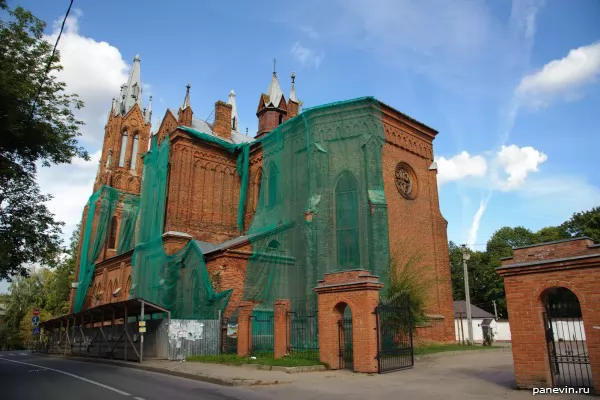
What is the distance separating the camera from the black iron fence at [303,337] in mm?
14789

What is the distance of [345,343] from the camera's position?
13.5 m

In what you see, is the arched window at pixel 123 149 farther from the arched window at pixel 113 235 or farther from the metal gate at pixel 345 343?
the metal gate at pixel 345 343

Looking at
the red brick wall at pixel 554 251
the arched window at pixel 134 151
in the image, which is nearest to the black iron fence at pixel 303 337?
the red brick wall at pixel 554 251

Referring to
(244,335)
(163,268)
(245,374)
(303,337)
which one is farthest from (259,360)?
(163,268)

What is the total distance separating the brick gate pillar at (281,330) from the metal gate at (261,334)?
1.23m

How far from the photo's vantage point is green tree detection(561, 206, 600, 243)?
3872 cm

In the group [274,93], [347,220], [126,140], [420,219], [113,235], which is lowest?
[347,220]

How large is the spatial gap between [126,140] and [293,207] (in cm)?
2512

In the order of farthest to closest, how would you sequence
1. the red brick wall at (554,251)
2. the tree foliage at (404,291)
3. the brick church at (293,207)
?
the brick church at (293,207), the tree foliage at (404,291), the red brick wall at (554,251)

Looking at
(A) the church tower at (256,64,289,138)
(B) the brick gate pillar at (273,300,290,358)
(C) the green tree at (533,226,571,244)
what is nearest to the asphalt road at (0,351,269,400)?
(B) the brick gate pillar at (273,300,290,358)

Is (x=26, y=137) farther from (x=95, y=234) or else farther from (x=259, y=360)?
(x=95, y=234)

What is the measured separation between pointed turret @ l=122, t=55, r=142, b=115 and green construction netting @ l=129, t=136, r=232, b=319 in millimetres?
13877

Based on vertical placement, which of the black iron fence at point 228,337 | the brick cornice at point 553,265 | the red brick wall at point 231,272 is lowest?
the black iron fence at point 228,337

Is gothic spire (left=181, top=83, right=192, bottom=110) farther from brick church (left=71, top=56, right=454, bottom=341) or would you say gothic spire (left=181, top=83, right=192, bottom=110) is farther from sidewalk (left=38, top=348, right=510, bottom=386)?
sidewalk (left=38, top=348, right=510, bottom=386)
